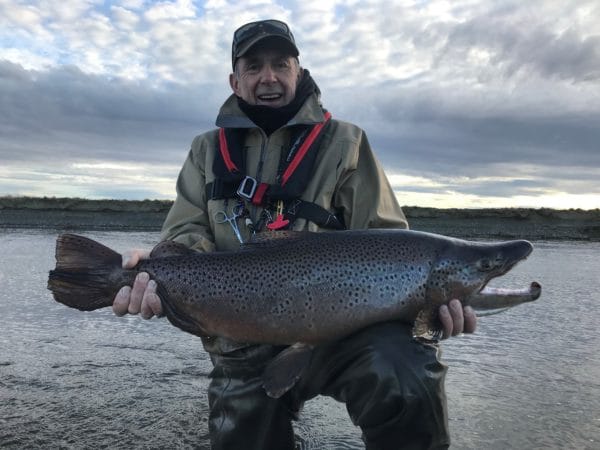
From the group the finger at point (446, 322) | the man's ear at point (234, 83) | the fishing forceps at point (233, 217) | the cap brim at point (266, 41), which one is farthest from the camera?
the man's ear at point (234, 83)

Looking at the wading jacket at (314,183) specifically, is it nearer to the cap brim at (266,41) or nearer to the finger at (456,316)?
the cap brim at (266,41)

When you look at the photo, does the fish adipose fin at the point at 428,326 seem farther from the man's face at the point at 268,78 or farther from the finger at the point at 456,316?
the man's face at the point at 268,78

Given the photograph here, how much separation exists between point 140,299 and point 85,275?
0.38m

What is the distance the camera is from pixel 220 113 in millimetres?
3965

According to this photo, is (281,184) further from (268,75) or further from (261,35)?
(261,35)

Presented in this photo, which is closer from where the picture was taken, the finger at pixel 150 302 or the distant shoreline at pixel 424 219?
the finger at pixel 150 302

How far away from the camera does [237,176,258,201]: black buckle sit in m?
3.66

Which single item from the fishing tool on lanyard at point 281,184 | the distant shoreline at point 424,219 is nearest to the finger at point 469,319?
the fishing tool on lanyard at point 281,184

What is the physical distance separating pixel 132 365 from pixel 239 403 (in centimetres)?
186

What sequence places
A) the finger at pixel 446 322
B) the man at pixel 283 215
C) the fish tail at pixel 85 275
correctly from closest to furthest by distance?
the man at pixel 283 215 < the finger at pixel 446 322 < the fish tail at pixel 85 275

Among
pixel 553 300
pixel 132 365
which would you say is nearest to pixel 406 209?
pixel 553 300

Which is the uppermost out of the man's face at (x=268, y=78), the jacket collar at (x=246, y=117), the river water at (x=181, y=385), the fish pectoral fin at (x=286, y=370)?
the man's face at (x=268, y=78)

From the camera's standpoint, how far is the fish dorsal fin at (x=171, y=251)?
3.38 m

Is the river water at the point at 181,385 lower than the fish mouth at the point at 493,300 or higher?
lower
